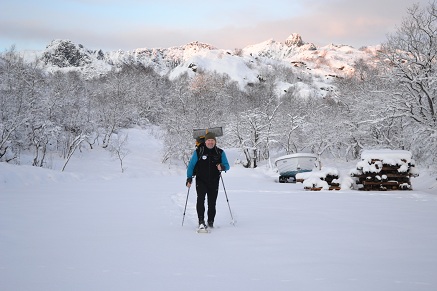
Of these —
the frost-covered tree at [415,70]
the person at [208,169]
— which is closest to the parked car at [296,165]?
the frost-covered tree at [415,70]

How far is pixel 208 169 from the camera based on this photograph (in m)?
6.14

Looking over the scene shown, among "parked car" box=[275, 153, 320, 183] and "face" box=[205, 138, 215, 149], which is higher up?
"face" box=[205, 138, 215, 149]

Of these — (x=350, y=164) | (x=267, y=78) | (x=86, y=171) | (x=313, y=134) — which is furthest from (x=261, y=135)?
(x=267, y=78)

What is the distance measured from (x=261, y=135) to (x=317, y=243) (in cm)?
3603

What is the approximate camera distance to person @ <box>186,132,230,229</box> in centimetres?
609

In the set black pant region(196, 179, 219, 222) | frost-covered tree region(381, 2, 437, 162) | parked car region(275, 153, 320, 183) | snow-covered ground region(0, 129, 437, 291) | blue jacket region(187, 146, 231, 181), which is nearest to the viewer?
snow-covered ground region(0, 129, 437, 291)

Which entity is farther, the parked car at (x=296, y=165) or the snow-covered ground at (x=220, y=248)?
the parked car at (x=296, y=165)

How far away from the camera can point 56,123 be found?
3625cm

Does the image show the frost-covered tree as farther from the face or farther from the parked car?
the face

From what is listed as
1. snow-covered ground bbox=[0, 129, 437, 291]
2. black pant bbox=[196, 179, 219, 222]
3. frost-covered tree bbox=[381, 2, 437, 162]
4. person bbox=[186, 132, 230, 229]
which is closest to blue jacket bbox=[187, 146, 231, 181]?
person bbox=[186, 132, 230, 229]

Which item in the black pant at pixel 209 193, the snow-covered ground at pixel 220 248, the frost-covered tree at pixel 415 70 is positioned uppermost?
the frost-covered tree at pixel 415 70

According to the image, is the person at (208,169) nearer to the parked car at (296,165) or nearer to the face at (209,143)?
the face at (209,143)

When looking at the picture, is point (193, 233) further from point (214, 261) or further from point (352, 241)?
point (352, 241)

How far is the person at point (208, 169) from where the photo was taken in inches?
240
